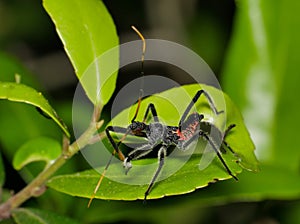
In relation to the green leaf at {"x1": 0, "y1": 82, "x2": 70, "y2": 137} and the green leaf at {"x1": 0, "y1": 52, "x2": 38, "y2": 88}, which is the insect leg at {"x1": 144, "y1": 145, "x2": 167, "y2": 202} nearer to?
the green leaf at {"x1": 0, "y1": 82, "x2": 70, "y2": 137}

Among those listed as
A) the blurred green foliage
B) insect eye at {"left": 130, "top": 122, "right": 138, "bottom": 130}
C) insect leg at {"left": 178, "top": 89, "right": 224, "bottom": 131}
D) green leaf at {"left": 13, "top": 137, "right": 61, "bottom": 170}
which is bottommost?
the blurred green foliage

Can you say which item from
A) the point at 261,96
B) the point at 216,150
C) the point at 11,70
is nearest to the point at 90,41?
the point at 216,150

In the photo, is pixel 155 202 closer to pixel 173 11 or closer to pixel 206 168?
pixel 206 168

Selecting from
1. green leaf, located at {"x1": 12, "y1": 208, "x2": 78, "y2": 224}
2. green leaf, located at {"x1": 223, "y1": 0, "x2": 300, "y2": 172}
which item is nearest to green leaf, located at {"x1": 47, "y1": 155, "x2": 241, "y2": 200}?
green leaf, located at {"x1": 12, "y1": 208, "x2": 78, "y2": 224}

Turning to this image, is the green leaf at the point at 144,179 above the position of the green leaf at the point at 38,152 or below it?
below

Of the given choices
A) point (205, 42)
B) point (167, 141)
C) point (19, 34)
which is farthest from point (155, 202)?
point (19, 34)

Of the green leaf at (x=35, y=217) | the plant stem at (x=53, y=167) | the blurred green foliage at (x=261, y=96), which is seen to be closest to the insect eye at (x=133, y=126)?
the plant stem at (x=53, y=167)

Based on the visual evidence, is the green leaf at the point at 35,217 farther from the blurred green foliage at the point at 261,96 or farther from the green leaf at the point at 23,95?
the blurred green foliage at the point at 261,96
